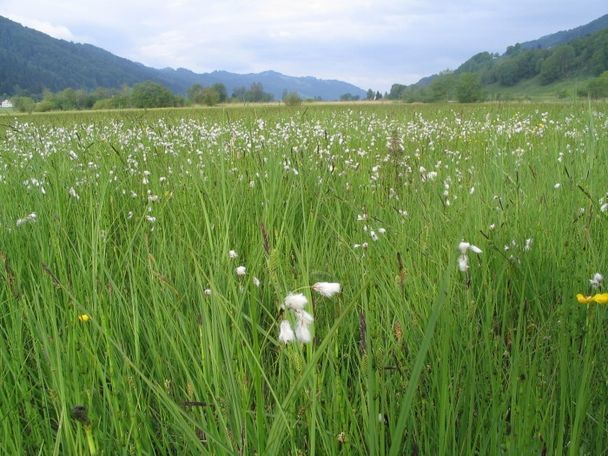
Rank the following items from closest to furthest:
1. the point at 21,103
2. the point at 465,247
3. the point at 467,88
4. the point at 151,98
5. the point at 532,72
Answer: the point at 465,247 → the point at 151,98 → the point at 21,103 → the point at 467,88 → the point at 532,72

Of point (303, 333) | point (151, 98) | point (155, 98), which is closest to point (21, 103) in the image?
Answer: point (155, 98)

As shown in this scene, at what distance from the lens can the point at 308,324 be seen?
3.28 ft

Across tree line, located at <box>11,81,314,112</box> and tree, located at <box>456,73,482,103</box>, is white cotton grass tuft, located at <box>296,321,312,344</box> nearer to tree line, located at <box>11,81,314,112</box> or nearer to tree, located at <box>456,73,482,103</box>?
tree line, located at <box>11,81,314,112</box>

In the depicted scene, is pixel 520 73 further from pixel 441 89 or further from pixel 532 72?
pixel 441 89

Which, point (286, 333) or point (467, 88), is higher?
point (467, 88)

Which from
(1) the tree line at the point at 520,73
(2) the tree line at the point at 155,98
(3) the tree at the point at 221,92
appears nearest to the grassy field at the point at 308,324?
(2) the tree line at the point at 155,98

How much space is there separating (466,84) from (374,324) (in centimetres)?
7547

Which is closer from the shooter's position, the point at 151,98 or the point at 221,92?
the point at 151,98

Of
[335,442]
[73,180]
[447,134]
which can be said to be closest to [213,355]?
[335,442]

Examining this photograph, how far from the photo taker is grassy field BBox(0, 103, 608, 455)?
3.88 ft

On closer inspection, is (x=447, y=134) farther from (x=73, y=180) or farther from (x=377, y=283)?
(x=377, y=283)

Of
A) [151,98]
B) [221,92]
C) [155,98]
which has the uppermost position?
[221,92]

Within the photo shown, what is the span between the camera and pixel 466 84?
233 feet

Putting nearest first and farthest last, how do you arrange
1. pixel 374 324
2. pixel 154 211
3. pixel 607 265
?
pixel 374 324 → pixel 607 265 → pixel 154 211
